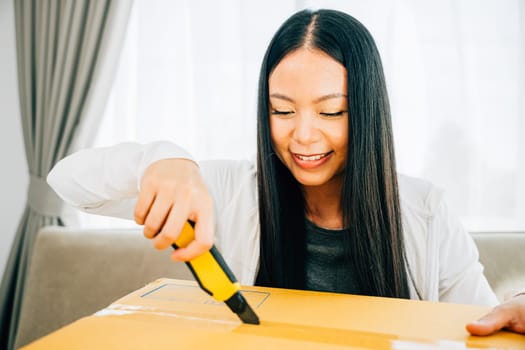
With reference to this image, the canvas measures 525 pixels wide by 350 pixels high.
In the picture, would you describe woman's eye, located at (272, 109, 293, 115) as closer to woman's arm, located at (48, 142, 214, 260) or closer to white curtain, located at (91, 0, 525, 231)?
woman's arm, located at (48, 142, 214, 260)

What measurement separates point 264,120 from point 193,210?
0.43 meters

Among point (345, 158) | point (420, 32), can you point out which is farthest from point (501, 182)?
point (345, 158)

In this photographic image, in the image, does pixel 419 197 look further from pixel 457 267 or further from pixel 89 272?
pixel 89 272

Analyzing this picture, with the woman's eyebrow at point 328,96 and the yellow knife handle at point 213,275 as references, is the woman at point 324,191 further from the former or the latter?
the yellow knife handle at point 213,275

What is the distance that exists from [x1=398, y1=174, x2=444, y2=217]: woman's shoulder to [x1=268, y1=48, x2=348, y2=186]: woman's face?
226mm

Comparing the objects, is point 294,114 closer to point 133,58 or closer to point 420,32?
point 420,32

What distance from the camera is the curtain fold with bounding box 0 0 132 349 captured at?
5.57ft

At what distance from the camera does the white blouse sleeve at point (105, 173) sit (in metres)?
0.61

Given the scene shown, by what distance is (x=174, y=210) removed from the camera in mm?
440

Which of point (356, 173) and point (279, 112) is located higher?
point (279, 112)

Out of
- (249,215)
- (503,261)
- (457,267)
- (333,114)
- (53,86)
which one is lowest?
(503,261)

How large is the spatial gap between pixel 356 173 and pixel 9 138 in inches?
70.2

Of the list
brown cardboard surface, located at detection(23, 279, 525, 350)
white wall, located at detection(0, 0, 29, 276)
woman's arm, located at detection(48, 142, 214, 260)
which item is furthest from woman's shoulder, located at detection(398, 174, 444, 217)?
white wall, located at detection(0, 0, 29, 276)

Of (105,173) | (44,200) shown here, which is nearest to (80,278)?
(44,200)
